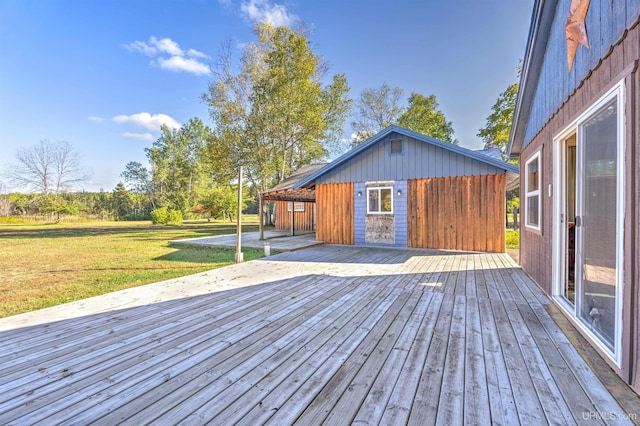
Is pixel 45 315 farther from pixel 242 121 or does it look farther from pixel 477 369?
pixel 242 121

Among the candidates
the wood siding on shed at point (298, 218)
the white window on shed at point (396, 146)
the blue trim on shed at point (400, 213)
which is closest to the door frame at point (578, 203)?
the blue trim on shed at point (400, 213)

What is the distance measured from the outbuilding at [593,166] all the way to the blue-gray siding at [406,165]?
3671mm

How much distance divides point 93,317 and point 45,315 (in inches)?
24.6

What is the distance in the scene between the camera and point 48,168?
27328 millimetres

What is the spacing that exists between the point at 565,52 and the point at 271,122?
16395 mm

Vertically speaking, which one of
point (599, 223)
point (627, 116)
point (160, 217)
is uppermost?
point (627, 116)

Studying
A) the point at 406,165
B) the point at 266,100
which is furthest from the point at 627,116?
the point at 266,100

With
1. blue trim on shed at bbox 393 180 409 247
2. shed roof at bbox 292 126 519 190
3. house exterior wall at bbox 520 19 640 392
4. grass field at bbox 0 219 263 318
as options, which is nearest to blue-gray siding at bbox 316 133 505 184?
shed roof at bbox 292 126 519 190

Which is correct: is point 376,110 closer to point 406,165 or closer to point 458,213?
point 406,165

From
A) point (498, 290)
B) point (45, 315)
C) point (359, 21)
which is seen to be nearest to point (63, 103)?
point (359, 21)

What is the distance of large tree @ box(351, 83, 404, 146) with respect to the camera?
76.7 feet

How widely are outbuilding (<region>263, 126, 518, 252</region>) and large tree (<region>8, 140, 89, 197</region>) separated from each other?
30287mm

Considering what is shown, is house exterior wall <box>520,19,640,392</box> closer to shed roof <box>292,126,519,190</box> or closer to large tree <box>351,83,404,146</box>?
shed roof <box>292,126,519,190</box>

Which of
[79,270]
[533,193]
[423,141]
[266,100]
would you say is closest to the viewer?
[533,193]
